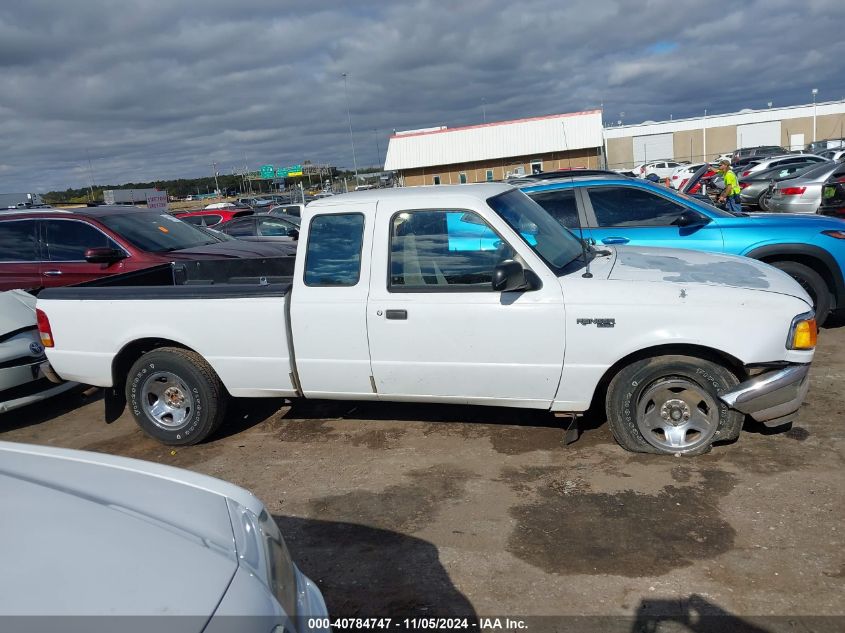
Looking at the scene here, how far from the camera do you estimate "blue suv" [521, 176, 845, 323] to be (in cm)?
670

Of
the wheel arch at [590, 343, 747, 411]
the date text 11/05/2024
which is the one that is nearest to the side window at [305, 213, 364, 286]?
the wheel arch at [590, 343, 747, 411]

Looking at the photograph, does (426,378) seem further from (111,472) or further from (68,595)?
(68,595)

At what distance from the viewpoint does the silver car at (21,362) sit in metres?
6.00

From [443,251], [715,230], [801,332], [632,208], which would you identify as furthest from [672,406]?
[632,208]

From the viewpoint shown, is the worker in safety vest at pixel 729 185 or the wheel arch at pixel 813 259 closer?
the wheel arch at pixel 813 259

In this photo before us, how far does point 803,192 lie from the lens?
41.8 ft

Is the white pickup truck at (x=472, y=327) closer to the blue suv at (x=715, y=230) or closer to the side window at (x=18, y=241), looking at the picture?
the blue suv at (x=715, y=230)

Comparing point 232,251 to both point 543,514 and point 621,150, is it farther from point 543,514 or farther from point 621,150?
point 621,150

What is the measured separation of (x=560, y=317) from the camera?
443cm

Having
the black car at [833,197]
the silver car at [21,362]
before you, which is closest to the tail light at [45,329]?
the silver car at [21,362]

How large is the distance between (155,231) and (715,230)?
652cm

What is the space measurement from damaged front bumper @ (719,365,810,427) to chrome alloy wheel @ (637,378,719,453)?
17 centimetres

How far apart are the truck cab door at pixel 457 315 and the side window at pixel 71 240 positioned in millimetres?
4866

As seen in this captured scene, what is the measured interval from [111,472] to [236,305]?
2.50 metres
